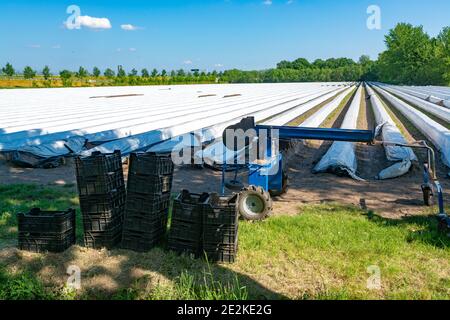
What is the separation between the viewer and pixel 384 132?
12.7 meters

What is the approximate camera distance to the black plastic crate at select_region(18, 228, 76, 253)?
15.9ft

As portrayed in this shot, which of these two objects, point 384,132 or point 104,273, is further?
point 384,132

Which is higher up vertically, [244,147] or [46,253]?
[244,147]

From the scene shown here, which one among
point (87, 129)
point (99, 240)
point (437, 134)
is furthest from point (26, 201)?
point (437, 134)

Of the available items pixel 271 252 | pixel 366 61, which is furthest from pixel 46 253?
pixel 366 61

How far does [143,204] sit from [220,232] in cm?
106

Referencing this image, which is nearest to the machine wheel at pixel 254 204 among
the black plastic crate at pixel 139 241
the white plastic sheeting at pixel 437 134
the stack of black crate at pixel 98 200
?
the black plastic crate at pixel 139 241

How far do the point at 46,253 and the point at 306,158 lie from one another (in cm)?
774

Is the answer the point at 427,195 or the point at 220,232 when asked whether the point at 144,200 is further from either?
the point at 427,195

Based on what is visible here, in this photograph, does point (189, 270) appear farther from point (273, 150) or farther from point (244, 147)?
point (273, 150)

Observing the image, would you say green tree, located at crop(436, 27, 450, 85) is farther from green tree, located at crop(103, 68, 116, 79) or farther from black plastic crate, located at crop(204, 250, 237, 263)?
black plastic crate, located at crop(204, 250, 237, 263)

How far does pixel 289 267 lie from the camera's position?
4.49 m

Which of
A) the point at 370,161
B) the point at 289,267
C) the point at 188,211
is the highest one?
the point at 188,211

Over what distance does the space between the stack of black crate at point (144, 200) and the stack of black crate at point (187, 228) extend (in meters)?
0.28
